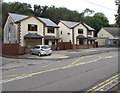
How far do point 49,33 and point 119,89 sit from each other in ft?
103

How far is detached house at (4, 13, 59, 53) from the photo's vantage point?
31.8 metres

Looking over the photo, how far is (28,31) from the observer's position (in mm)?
32906

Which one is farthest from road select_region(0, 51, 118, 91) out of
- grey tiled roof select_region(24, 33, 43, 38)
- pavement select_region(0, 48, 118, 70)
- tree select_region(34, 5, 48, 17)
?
tree select_region(34, 5, 48, 17)

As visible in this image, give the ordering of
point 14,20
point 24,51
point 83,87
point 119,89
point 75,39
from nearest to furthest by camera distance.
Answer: point 119,89, point 83,87, point 24,51, point 14,20, point 75,39

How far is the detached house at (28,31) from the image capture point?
31.8 meters

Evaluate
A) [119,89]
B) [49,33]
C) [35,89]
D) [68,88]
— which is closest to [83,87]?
[68,88]

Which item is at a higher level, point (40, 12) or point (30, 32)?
point (40, 12)

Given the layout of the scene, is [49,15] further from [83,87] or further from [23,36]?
[83,87]

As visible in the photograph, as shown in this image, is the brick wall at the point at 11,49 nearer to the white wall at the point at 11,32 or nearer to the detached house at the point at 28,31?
the detached house at the point at 28,31

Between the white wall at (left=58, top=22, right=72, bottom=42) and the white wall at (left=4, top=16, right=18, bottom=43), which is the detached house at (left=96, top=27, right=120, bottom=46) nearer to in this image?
the white wall at (left=58, top=22, right=72, bottom=42)

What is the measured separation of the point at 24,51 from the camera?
26.2m

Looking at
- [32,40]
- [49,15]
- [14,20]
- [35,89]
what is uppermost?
[49,15]

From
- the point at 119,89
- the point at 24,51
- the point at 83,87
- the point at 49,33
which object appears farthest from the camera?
the point at 49,33

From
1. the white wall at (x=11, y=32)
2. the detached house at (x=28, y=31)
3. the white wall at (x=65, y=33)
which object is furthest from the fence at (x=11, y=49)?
the white wall at (x=65, y=33)
